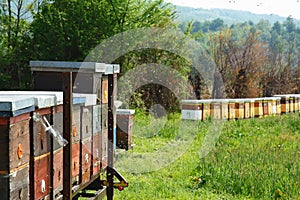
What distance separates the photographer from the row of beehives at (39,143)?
211 cm

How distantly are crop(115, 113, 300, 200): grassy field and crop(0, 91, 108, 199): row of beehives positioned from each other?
1856 millimetres

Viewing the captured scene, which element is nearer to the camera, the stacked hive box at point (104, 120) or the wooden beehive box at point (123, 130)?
the stacked hive box at point (104, 120)

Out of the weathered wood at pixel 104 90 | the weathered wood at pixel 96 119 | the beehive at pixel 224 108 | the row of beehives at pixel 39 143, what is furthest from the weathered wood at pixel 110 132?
the beehive at pixel 224 108

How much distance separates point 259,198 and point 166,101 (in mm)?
9005

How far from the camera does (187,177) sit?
234 inches

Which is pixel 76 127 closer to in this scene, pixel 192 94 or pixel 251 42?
pixel 192 94

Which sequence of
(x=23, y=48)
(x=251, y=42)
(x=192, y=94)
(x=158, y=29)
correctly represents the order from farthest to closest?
(x=251, y=42)
(x=192, y=94)
(x=158, y=29)
(x=23, y=48)

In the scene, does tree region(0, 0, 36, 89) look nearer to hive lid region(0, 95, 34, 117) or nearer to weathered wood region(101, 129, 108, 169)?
weathered wood region(101, 129, 108, 169)

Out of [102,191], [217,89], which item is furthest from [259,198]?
[217,89]

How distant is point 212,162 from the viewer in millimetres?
6145

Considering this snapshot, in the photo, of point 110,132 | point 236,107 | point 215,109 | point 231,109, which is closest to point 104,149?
point 110,132

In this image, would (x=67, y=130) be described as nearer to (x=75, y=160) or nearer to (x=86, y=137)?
(x=75, y=160)

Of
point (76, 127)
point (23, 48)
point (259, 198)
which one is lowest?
point (259, 198)

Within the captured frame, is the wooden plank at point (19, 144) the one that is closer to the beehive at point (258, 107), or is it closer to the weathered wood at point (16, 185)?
the weathered wood at point (16, 185)
